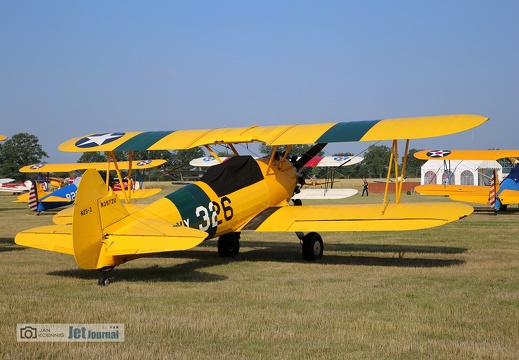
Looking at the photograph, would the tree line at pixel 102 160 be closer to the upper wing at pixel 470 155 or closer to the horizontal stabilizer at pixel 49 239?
the upper wing at pixel 470 155

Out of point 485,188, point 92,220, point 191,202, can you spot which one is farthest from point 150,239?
point 485,188

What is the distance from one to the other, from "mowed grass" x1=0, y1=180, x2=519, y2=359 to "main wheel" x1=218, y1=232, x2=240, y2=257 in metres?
0.20

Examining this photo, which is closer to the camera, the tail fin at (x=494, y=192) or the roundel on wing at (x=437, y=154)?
the tail fin at (x=494, y=192)

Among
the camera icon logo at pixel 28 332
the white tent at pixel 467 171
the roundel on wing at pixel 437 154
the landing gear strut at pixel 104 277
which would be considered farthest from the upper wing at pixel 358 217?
the white tent at pixel 467 171

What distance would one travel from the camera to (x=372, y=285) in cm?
824

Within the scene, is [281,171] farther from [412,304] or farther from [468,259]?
[412,304]

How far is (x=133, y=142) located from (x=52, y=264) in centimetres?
270

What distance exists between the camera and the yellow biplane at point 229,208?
25.7 feet

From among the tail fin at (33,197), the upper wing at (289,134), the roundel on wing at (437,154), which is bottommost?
the tail fin at (33,197)

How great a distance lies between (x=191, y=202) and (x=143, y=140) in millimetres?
2819

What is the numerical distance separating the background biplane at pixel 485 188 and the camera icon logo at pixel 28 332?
754 inches

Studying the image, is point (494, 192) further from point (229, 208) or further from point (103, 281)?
point (103, 281)

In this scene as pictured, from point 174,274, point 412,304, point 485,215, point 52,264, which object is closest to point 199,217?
point 174,274

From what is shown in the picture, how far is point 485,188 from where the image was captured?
24.8m
